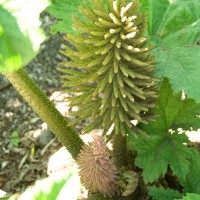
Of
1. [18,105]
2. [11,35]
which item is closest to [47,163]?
[18,105]

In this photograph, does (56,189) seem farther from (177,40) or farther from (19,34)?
(177,40)

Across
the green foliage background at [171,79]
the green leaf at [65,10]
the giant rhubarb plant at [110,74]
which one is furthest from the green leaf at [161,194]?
the green leaf at [65,10]

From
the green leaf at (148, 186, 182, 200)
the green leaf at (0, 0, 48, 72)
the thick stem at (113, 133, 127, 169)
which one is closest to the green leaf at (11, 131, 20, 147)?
the thick stem at (113, 133, 127, 169)

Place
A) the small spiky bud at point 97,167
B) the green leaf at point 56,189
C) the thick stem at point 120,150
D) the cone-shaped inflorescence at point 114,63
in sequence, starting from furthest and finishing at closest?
1. the thick stem at point 120,150
2. the small spiky bud at point 97,167
3. the cone-shaped inflorescence at point 114,63
4. the green leaf at point 56,189

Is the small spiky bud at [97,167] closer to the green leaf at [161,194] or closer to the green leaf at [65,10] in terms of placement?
Result: the green leaf at [161,194]

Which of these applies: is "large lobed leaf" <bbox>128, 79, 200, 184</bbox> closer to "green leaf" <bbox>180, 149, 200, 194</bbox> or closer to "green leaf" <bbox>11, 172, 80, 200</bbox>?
"green leaf" <bbox>180, 149, 200, 194</bbox>
